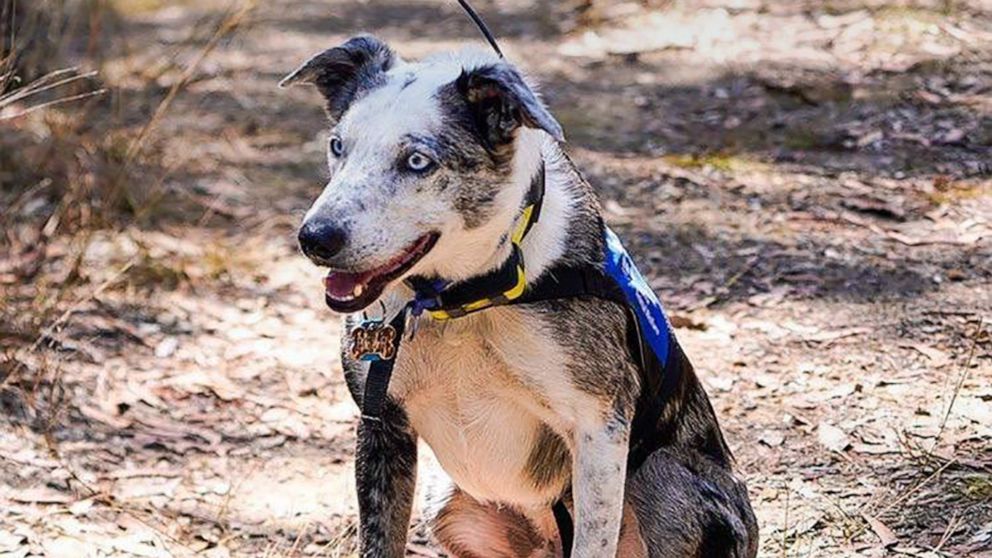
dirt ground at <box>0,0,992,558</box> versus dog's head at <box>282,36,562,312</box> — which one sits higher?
dog's head at <box>282,36,562,312</box>

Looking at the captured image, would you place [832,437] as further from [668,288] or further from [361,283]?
[361,283]

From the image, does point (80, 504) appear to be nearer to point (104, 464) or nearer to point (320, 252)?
point (104, 464)

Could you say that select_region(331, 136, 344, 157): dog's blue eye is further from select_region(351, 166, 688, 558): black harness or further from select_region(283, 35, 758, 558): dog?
select_region(351, 166, 688, 558): black harness

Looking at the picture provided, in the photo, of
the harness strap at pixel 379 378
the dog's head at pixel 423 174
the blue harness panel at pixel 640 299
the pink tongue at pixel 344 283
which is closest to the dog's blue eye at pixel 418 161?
the dog's head at pixel 423 174

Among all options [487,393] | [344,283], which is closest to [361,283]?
[344,283]

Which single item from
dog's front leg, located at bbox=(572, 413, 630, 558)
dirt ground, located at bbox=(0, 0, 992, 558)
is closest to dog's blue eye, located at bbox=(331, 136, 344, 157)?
dog's front leg, located at bbox=(572, 413, 630, 558)

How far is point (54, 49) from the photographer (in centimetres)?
772

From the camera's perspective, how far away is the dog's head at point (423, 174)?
305cm

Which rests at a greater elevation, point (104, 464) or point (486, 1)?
point (104, 464)

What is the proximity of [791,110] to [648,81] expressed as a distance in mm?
1182

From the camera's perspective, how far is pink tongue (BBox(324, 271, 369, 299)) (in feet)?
10.1

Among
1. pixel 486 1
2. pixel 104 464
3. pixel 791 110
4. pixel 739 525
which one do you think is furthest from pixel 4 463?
pixel 486 1

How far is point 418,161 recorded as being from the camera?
315 centimetres

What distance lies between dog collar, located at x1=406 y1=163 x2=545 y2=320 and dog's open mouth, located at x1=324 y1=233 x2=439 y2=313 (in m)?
0.20
